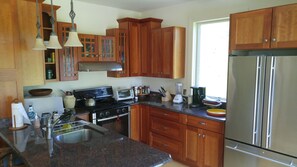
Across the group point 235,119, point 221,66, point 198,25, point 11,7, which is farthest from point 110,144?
point 198,25

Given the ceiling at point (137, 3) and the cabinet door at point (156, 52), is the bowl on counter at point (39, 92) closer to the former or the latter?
the ceiling at point (137, 3)

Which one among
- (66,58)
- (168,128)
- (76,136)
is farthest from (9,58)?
(168,128)

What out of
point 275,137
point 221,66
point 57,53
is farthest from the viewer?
point 221,66

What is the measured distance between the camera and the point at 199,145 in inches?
119

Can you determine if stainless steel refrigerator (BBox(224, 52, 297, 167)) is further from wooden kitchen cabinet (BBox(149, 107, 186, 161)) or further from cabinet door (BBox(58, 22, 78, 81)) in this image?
cabinet door (BBox(58, 22, 78, 81))

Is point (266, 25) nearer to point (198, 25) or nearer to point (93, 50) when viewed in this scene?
point (198, 25)

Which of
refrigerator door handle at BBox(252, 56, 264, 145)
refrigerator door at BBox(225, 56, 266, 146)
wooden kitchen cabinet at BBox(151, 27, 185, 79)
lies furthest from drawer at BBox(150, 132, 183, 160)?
refrigerator door handle at BBox(252, 56, 264, 145)

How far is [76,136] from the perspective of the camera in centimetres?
227

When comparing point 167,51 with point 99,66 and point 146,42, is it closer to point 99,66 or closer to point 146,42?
point 146,42

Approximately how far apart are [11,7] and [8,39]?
1.16 feet

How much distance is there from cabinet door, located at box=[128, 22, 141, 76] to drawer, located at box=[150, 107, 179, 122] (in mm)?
872

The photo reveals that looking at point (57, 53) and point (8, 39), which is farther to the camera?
point (57, 53)

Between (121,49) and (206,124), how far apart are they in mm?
1982

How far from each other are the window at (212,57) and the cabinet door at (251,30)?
0.78 meters
